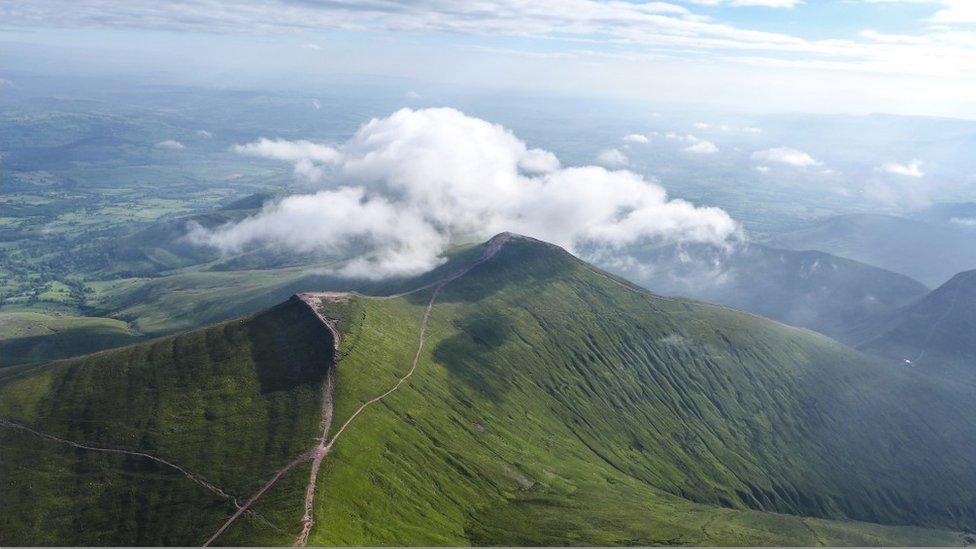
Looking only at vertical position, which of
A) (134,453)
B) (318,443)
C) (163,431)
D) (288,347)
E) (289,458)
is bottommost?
(134,453)

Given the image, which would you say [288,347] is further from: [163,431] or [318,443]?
[318,443]

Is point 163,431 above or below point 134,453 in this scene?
above

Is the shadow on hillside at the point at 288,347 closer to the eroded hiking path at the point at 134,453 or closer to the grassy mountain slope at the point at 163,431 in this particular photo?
the grassy mountain slope at the point at 163,431

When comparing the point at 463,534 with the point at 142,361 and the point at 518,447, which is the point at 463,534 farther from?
the point at 142,361

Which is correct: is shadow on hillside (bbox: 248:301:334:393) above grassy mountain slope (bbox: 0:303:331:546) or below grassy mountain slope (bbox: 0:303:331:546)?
above

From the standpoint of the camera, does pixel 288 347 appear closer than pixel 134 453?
No

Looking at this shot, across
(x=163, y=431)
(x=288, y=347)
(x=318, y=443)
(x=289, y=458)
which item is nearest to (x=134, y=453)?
(x=163, y=431)

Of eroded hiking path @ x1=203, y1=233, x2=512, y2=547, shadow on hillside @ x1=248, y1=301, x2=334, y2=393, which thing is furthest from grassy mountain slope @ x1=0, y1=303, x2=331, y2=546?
eroded hiking path @ x1=203, y1=233, x2=512, y2=547

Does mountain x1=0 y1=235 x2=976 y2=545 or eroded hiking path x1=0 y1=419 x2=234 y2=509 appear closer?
mountain x1=0 y1=235 x2=976 y2=545

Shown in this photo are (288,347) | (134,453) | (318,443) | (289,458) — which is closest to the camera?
(134,453)

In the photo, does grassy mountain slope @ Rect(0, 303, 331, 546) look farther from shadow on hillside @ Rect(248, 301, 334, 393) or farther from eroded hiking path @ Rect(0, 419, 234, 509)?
eroded hiking path @ Rect(0, 419, 234, 509)
